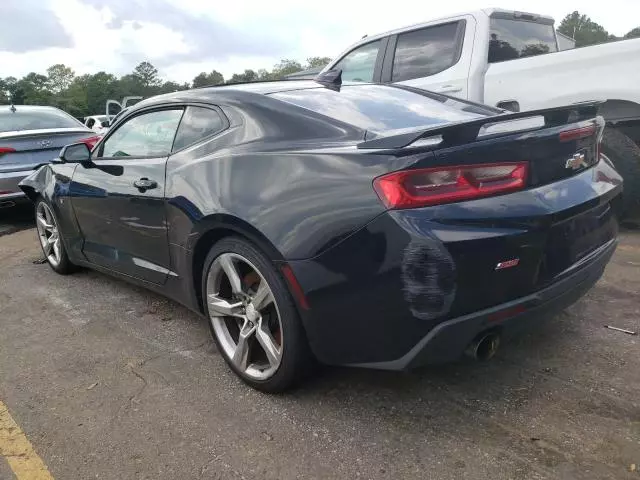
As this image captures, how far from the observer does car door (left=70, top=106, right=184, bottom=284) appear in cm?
327

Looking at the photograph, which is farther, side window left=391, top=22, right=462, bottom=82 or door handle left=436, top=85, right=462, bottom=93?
side window left=391, top=22, right=462, bottom=82

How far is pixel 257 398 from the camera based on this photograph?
2732 mm

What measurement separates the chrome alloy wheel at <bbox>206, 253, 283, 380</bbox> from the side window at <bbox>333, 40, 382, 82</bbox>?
4.09 metres

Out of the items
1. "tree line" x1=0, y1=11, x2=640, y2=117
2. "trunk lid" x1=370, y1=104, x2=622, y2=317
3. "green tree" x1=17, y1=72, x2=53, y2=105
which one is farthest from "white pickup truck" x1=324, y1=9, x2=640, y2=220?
"green tree" x1=17, y1=72, x2=53, y2=105

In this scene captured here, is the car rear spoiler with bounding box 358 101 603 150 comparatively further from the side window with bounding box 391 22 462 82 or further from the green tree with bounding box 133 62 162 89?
the green tree with bounding box 133 62 162 89

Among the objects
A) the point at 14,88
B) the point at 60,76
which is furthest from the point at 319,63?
the point at 60,76

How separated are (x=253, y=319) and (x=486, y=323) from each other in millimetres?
1077

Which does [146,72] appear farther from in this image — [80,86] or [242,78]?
[242,78]

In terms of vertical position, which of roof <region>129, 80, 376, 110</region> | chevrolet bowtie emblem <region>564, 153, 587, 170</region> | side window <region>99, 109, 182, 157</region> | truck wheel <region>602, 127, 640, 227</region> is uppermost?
roof <region>129, 80, 376, 110</region>

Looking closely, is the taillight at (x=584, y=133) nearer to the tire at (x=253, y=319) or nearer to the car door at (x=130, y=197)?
the tire at (x=253, y=319)

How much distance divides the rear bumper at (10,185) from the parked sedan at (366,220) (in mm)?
4313

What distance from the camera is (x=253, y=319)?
2.73 meters

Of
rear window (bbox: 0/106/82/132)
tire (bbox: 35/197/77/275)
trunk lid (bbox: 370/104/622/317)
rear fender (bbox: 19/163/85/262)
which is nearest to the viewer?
trunk lid (bbox: 370/104/622/317)

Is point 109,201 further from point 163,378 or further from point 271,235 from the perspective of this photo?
point 271,235
